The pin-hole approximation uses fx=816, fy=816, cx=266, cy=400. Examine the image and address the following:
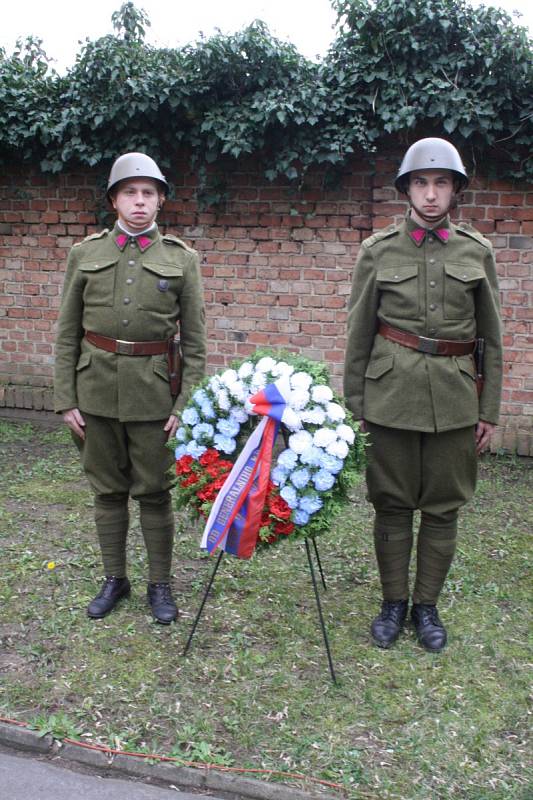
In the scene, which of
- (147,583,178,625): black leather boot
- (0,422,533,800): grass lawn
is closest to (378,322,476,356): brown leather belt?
(0,422,533,800): grass lawn

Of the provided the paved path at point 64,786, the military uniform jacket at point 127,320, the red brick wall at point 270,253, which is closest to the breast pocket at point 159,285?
the military uniform jacket at point 127,320

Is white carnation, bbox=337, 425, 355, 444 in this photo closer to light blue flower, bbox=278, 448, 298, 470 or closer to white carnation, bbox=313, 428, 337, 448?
white carnation, bbox=313, 428, 337, 448

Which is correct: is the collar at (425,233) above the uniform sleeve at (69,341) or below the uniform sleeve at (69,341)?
above

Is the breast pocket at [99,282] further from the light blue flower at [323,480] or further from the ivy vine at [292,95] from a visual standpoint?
the ivy vine at [292,95]

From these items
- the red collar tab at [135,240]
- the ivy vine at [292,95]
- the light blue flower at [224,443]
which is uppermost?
the ivy vine at [292,95]

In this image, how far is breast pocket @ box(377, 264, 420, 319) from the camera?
3.24 m

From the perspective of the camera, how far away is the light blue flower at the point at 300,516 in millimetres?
2986

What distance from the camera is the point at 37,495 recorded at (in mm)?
5566

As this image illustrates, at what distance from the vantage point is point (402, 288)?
3244mm

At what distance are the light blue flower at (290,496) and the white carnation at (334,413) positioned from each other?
30cm

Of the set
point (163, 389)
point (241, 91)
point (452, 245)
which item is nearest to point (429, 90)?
point (241, 91)

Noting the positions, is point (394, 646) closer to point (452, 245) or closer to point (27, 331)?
point (452, 245)

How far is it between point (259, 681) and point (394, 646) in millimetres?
631

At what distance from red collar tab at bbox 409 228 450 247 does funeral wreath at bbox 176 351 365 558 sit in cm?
65
